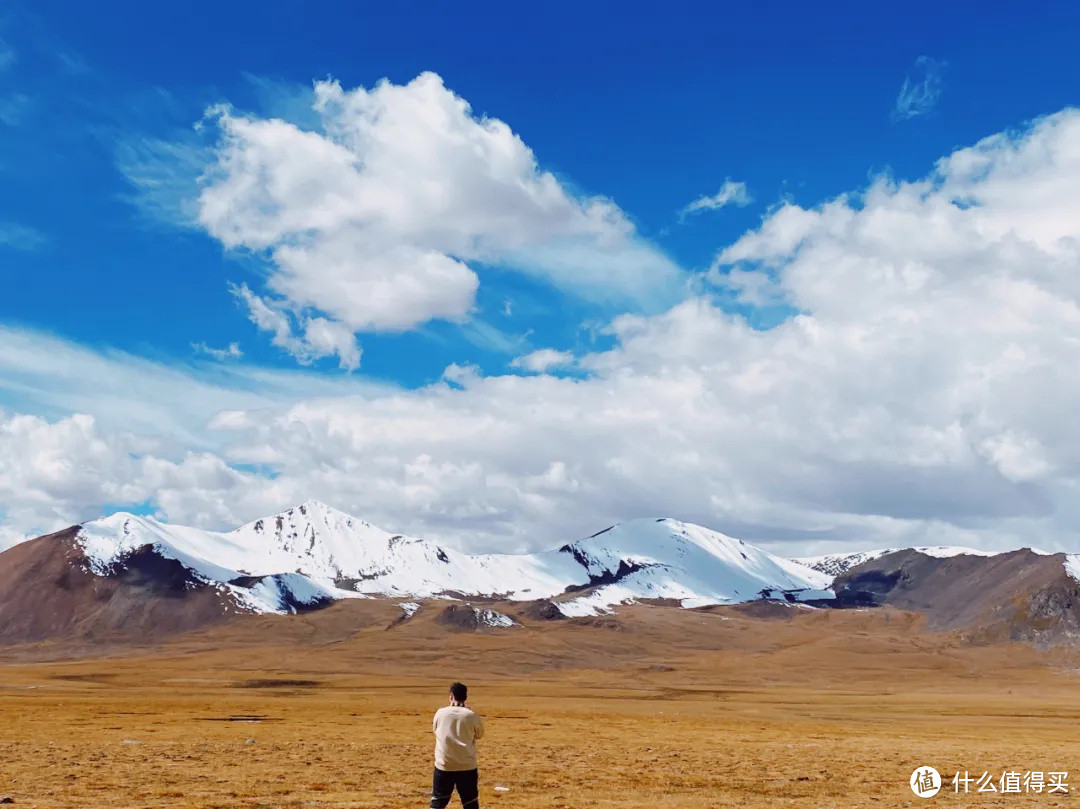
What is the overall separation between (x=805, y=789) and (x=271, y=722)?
142ft

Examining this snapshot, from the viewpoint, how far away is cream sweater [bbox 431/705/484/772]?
793 inches

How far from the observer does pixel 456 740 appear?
2014 cm

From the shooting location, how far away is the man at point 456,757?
2014 cm

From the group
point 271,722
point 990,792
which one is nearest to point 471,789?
point 990,792

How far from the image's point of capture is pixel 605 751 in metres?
44.6

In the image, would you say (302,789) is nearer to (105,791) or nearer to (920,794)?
(105,791)
